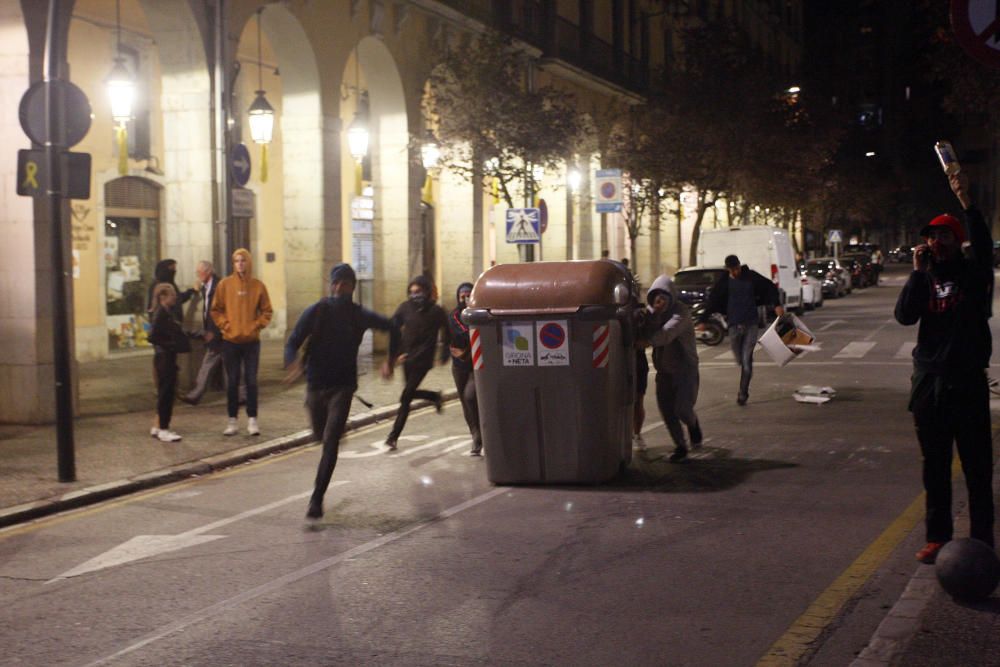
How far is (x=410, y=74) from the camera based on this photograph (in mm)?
24578

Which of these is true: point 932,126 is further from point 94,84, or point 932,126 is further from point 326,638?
point 326,638

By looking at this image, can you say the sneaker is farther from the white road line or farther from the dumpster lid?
the dumpster lid

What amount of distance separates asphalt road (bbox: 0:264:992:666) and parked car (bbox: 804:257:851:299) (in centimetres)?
3306

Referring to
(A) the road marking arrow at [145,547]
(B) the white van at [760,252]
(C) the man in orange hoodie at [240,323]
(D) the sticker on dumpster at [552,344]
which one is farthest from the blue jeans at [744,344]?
(B) the white van at [760,252]

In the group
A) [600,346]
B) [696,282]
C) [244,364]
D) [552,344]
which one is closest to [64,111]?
[244,364]

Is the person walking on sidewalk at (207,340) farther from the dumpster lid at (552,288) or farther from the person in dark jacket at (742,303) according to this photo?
the person in dark jacket at (742,303)

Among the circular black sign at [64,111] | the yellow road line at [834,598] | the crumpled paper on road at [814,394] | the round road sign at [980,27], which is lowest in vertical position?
the yellow road line at [834,598]

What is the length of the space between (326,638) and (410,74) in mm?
19842

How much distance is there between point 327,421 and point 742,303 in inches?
306

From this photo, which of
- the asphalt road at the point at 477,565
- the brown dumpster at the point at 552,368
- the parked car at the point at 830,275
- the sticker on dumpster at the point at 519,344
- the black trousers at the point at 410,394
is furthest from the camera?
the parked car at the point at 830,275

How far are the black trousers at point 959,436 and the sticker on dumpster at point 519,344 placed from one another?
367 centimetres

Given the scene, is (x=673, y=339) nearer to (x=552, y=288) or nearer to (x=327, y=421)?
(x=552, y=288)

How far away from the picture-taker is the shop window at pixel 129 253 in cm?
2195

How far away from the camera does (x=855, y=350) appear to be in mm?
22516
